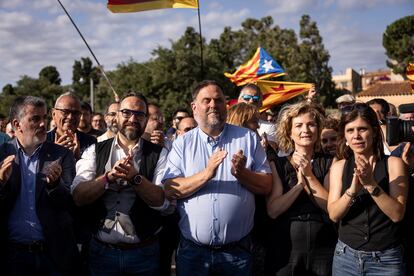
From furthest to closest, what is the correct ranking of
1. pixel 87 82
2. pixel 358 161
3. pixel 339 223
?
pixel 87 82
pixel 339 223
pixel 358 161

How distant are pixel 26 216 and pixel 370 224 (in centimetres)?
247

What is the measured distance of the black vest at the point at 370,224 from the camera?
3115 mm

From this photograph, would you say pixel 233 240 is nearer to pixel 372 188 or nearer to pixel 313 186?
pixel 313 186

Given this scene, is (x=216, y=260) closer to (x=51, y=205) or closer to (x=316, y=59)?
(x=51, y=205)

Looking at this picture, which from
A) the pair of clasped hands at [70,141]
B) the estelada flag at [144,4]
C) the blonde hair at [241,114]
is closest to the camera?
the blonde hair at [241,114]

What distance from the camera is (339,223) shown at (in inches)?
131

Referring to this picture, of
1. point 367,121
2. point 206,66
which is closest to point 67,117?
point 367,121

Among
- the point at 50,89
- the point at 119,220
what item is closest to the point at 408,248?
the point at 119,220

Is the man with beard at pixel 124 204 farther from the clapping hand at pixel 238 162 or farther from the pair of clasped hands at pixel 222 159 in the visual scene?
the clapping hand at pixel 238 162

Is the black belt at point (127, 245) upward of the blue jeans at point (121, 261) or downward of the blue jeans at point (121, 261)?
upward

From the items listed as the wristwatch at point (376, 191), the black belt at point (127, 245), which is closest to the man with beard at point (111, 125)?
the black belt at point (127, 245)

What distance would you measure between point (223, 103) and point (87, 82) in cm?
6699

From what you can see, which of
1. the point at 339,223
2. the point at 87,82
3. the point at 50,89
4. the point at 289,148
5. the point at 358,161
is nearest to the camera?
the point at 358,161

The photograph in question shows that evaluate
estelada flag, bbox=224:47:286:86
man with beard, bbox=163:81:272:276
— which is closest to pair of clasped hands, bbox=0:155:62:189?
man with beard, bbox=163:81:272:276
